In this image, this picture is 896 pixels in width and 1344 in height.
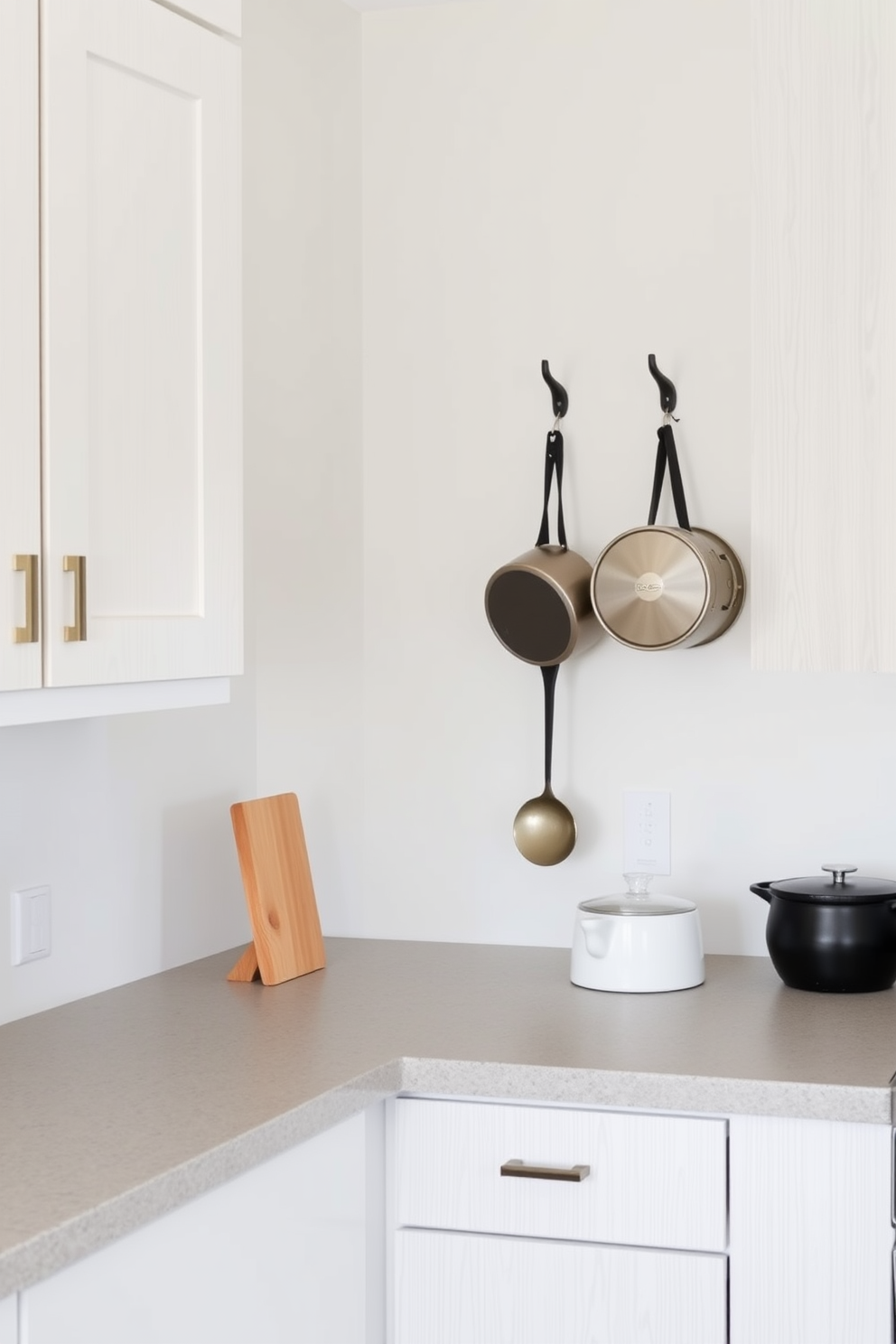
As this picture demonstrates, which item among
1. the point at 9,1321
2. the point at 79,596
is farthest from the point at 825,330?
the point at 9,1321

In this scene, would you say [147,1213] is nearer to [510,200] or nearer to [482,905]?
[482,905]

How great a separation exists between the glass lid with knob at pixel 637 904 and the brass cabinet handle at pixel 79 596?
92 centimetres

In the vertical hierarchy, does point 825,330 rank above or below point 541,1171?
above

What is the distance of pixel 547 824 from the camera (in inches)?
100.0

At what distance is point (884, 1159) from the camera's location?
1759 mm

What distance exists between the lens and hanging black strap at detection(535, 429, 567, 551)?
99.5 inches

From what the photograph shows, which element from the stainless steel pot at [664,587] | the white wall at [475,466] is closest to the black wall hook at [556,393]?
the white wall at [475,466]

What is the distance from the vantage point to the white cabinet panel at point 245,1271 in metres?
1.37

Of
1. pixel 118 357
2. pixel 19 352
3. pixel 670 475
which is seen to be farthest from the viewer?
pixel 670 475

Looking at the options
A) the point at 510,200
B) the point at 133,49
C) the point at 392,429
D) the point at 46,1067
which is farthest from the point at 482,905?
the point at 133,49

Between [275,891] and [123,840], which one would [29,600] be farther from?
[275,891]

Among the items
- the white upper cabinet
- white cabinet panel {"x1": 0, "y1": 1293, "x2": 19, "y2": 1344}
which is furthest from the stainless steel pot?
white cabinet panel {"x1": 0, "y1": 1293, "x2": 19, "y2": 1344}

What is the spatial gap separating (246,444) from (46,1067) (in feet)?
3.44

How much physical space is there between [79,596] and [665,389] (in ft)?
3.83
